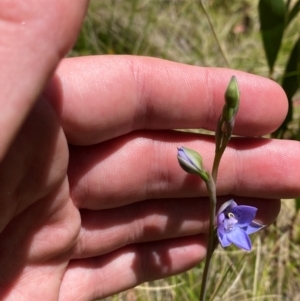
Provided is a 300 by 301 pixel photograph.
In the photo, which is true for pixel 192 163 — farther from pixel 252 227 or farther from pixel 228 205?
pixel 252 227

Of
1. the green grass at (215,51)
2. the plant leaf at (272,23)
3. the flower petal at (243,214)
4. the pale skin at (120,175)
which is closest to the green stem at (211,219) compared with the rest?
the flower petal at (243,214)

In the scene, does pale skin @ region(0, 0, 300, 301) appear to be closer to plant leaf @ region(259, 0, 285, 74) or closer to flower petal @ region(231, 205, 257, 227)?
flower petal @ region(231, 205, 257, 227)

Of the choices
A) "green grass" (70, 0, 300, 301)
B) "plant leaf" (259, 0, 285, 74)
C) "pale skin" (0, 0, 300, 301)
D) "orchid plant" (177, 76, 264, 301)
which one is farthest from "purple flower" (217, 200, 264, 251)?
"plant leaf" (259, 0, 285, 74)

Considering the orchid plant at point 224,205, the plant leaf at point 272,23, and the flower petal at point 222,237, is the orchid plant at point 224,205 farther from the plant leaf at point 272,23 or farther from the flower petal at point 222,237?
the plant leaf at point 272,23

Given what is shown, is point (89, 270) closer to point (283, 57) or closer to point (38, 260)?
point (38, 260)

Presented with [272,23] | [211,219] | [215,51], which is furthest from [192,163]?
[215,51]

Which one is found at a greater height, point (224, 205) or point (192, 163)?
point (192, 163)

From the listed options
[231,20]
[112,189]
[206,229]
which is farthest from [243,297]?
[231,20]
